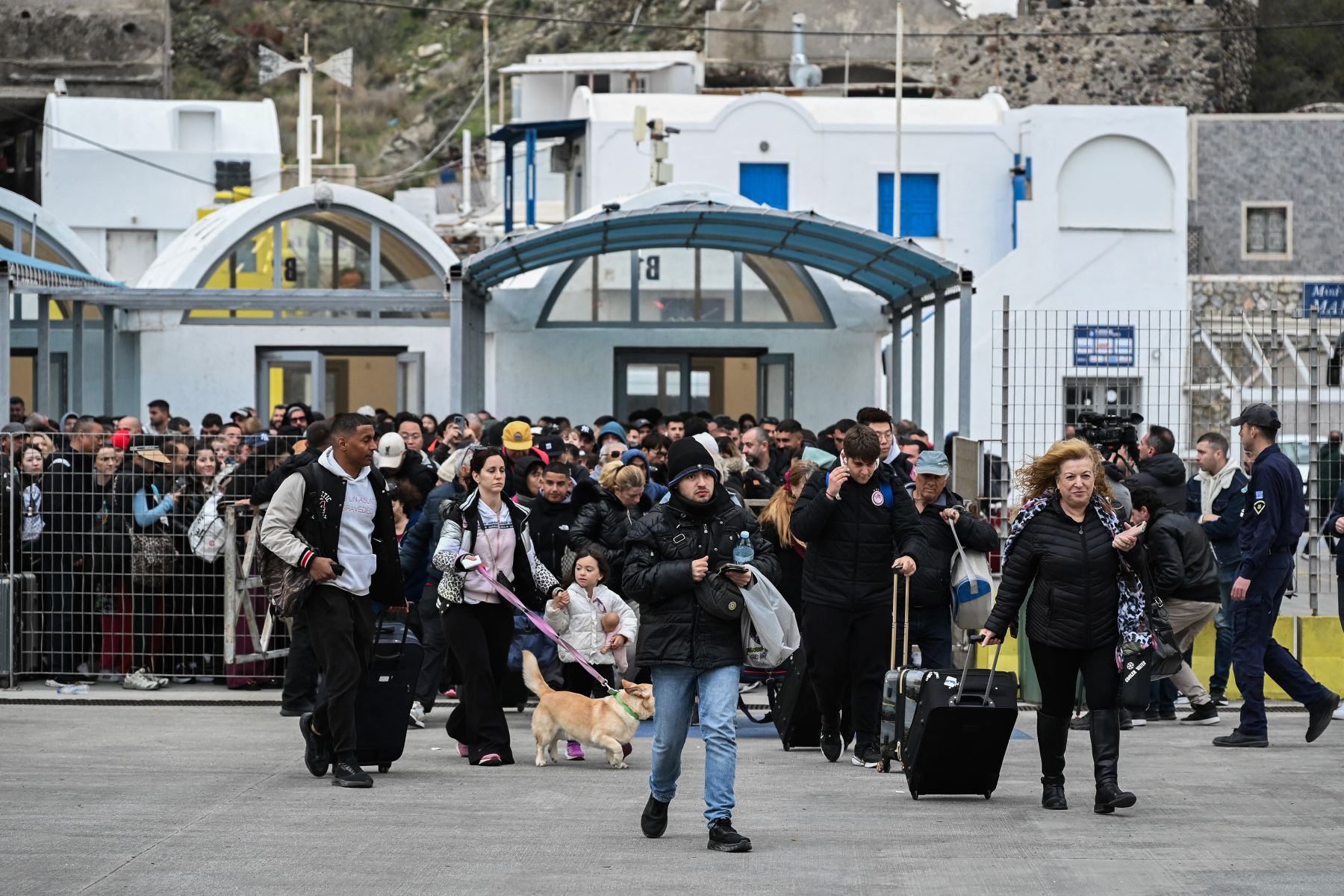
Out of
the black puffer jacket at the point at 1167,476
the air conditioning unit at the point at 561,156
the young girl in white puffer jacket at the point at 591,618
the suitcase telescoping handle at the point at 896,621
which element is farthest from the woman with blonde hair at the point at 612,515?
the air conditioning unit at the point at 561,156

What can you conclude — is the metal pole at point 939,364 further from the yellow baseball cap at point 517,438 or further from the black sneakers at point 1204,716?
the yellow baseball cap at point 517,438

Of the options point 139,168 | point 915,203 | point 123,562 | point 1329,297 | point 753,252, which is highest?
point 139,168

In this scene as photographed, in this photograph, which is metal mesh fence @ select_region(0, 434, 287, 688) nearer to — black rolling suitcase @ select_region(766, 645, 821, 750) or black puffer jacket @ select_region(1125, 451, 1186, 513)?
black rolling suitcase @ select_region(766, 645, 821, 750)

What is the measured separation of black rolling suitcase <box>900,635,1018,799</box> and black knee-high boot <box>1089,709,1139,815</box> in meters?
0.43

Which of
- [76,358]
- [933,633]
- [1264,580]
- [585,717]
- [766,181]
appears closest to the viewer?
[585,717]

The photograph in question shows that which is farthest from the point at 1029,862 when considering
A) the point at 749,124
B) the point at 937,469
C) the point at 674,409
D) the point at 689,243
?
the point at 749,124

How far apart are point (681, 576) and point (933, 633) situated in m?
A: 3.23

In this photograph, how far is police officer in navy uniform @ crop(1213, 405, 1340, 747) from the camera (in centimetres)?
1102

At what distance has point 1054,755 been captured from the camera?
9.08 meters

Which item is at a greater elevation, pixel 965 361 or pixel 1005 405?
pixel 965 361

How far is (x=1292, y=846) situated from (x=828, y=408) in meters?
16.0

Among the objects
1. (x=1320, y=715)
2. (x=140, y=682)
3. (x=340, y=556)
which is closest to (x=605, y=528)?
(x=340, y=556)

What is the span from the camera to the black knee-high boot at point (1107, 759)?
8867 mm

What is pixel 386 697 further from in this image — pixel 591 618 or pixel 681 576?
pixel 681 576
